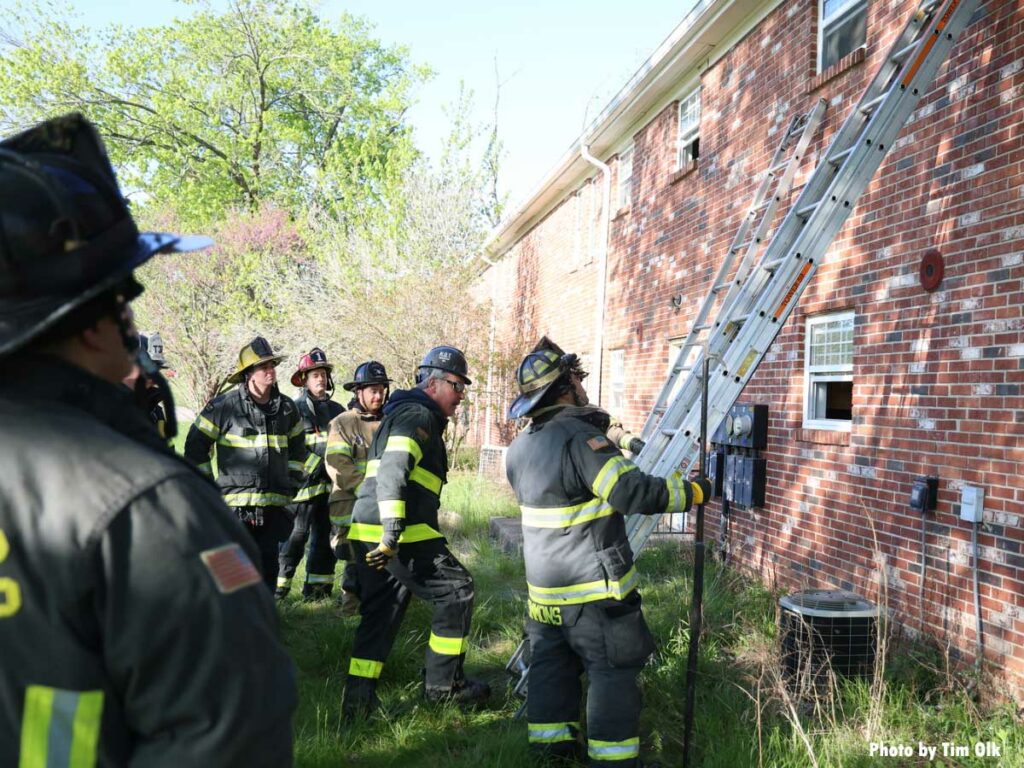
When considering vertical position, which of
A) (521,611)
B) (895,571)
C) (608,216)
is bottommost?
(521,611)

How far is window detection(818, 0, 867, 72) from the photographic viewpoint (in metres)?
6.32

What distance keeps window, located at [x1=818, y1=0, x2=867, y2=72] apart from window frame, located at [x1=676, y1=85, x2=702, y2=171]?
8.07 ft

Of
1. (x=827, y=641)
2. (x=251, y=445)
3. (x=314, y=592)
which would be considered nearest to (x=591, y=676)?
(x=827, y=641)

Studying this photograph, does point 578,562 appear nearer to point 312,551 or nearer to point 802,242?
point 802,242

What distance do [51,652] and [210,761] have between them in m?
0.29

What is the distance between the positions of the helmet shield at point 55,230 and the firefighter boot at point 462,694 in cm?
388

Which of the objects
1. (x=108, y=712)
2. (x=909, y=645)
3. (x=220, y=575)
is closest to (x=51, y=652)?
(x=108, y=712)

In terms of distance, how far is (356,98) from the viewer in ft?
99.9

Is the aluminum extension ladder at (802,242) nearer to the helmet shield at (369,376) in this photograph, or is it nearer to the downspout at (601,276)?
the helmet shield at (369,376)

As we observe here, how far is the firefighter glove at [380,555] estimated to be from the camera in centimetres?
449

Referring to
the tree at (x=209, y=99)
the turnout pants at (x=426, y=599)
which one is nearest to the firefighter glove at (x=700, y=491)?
the turnout pants at (x=426, y=599)

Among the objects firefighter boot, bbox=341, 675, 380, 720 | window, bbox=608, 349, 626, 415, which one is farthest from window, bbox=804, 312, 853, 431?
window, bbox=608, 349, 626, 415

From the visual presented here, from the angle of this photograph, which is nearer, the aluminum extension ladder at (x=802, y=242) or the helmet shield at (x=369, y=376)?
the aluminum extension ladder at (x=802, y=242)

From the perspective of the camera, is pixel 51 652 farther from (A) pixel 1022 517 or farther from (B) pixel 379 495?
(A) pixel 1022 517
